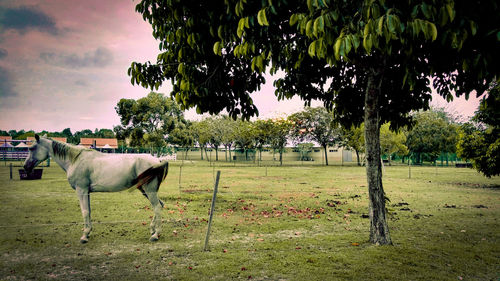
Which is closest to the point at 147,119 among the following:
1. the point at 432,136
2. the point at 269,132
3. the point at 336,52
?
the point at 269,132

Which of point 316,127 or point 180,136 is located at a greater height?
point 316,127

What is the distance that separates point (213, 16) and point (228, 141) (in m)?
50.5

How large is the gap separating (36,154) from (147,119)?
A: 36.3 m

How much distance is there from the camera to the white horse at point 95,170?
6.80m

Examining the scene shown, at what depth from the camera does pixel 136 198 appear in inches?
526

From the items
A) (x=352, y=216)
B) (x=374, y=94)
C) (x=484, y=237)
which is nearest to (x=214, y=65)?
(x=374, y=94)

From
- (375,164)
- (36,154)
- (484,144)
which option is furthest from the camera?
(484,144)

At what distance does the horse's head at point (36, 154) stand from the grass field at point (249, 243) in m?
1.75

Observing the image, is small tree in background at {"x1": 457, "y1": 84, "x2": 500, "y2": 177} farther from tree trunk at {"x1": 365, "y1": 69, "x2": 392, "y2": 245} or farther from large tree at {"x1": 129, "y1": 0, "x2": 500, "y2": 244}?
tree trunk at {"x1": 365, "y1": 69, "x2": 392, "y2": 245}

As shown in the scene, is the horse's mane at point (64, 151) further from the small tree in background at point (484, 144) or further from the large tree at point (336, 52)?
the small tree in background at point (484, 144)

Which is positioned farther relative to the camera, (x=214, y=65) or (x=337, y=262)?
(x=214, y=65)

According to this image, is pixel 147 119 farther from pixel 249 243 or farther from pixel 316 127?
pixel 249 243

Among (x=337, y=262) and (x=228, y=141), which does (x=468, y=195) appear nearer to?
(x=337, y=262)

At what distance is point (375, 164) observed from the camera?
6.46 metres
